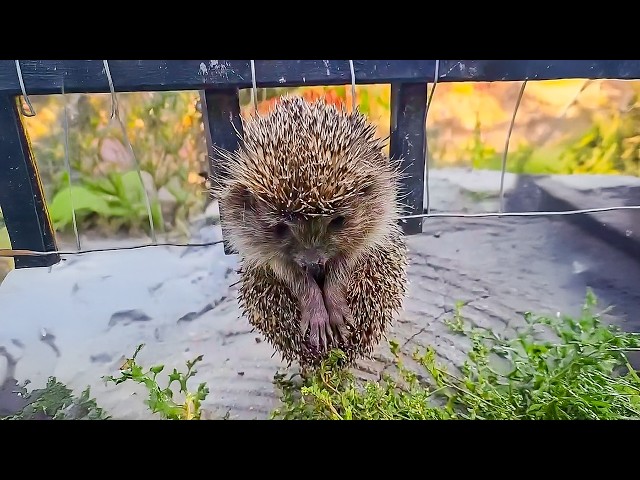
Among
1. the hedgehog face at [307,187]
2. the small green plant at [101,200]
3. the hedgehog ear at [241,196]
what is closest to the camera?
the hedgehog face at [307,187]

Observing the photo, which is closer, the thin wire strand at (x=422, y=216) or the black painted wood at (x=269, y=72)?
the black painted wood at (x=269, y=72)

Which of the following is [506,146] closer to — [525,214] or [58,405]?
[525,214]

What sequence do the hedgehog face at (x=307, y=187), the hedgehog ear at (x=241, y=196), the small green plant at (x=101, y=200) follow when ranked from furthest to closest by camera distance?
the small green plant at (x=101, y=200)
the hedgehog ear at (x=241, y=196)
the hedgehog face at (x=307, y=187)

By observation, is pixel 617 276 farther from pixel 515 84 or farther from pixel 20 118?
pixel 20 118

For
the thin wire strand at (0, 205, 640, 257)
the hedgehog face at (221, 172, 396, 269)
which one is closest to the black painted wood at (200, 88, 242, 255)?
the hedgehog face at (221, 172, 396, 269)

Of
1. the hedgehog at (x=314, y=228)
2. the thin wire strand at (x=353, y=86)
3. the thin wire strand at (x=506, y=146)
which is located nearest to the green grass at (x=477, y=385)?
the hedgehog at (x=314, y=228)

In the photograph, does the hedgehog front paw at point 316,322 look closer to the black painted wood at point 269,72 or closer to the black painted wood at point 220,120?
the black painted wood at point 220,120

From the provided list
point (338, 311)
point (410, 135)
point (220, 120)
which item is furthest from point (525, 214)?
point (220, 120)
